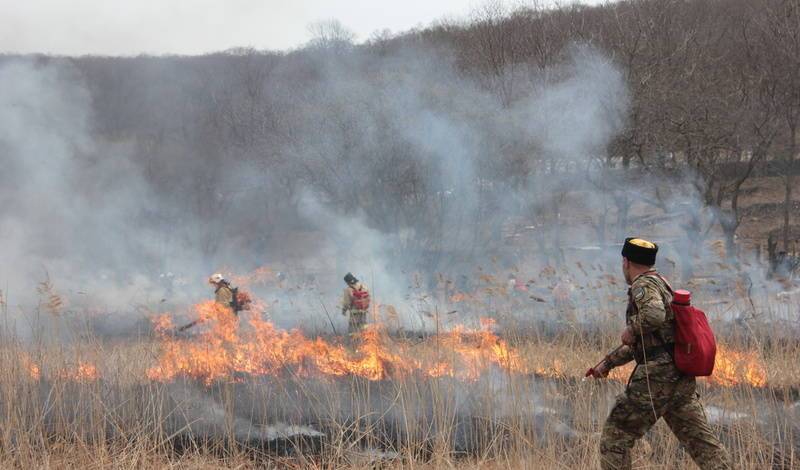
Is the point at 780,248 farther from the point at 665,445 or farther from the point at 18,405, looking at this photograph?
the point at 18,405

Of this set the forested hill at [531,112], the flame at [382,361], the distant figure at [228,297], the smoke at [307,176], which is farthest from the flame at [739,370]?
the forested hill at [531,112]

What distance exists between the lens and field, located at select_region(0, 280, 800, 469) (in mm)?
4535

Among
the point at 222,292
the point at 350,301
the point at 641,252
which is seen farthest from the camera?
the point at 222,292

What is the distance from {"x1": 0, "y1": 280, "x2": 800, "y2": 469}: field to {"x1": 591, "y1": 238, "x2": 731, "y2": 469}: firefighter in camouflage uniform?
1.93ft

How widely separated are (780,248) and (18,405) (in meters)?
17.0

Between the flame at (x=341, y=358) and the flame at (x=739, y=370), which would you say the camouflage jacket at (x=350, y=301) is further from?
the flame at (x=739, y=370)

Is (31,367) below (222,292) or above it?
above

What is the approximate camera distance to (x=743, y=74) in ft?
52.2

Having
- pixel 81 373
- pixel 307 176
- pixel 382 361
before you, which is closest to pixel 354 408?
pixel 382 361

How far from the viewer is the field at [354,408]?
14.9ft

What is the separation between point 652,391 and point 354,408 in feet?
8.28

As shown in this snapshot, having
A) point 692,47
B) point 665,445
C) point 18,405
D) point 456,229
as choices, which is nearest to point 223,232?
point 456,229

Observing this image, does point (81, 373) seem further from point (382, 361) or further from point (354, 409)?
point (382, 361)

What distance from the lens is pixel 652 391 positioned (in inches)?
147
